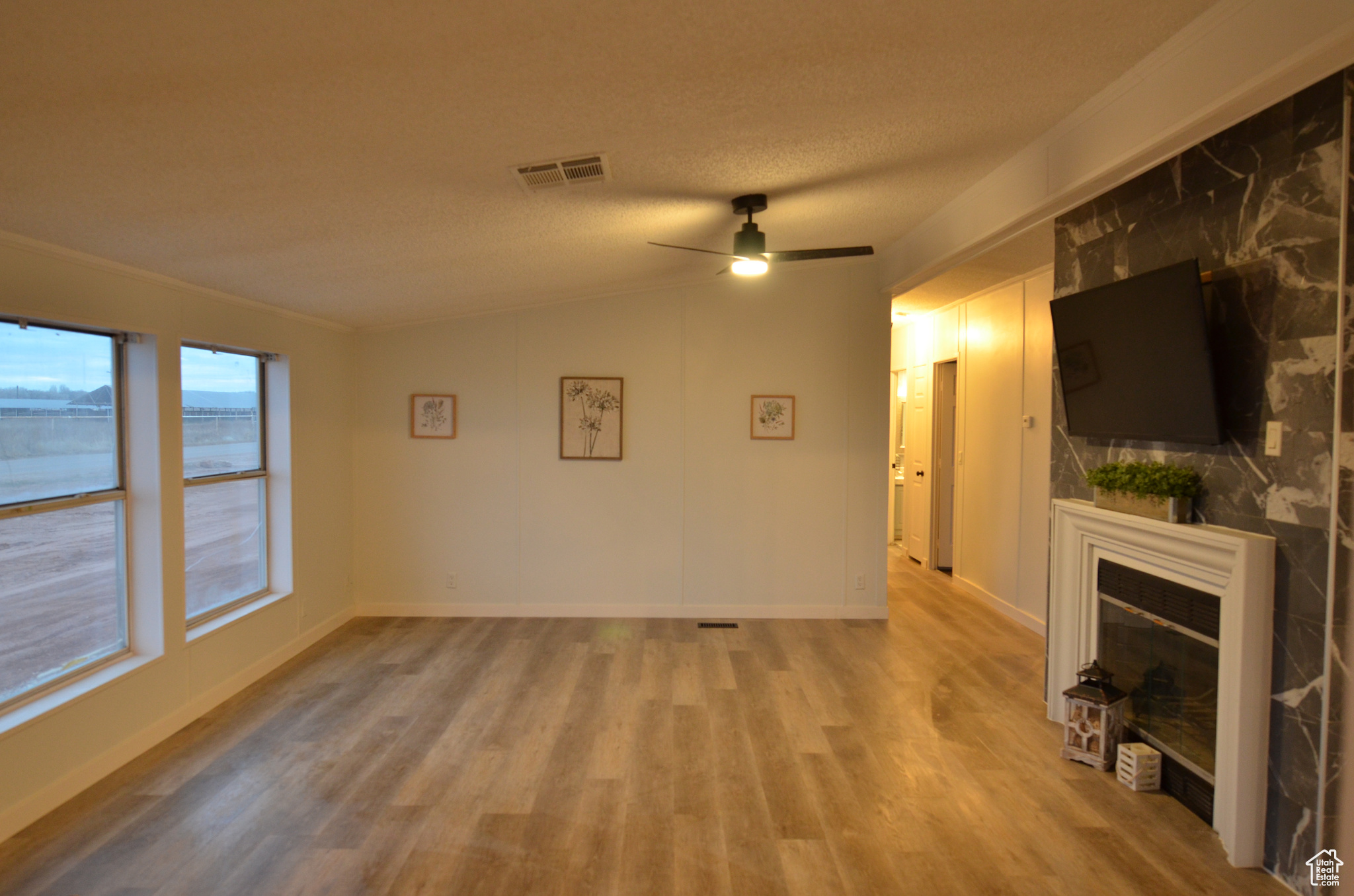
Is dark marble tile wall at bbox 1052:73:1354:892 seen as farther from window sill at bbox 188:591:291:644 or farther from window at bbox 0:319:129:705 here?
window sill at bbox 188:591:291:644

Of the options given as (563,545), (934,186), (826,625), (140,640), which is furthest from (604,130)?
(826,625)

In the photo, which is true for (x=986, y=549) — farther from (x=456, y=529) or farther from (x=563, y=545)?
(x=456, y=529)

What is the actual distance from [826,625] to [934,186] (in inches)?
131

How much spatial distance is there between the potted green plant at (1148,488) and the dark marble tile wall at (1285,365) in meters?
0.06

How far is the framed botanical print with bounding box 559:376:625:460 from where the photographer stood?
18.4 feet

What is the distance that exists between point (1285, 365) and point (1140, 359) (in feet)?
1.82

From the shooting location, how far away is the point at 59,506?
2.92 m

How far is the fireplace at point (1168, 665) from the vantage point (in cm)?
275

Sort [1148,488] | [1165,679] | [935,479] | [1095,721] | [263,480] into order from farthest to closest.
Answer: [935,479] < [263,480] < [1095,721] < [1165,679] < [1148,488]

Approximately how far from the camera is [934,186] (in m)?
3.73

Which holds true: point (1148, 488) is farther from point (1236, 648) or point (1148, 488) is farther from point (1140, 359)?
point (1236, 648)

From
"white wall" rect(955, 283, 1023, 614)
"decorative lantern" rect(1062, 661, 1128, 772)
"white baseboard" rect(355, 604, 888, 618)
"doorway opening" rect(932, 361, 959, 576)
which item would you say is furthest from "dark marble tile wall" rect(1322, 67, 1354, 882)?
"doorway opening" rect(932, 361, 959, 576)

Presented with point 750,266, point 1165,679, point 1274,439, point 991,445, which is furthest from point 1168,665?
point 991,445

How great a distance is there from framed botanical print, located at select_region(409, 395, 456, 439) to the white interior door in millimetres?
4949
